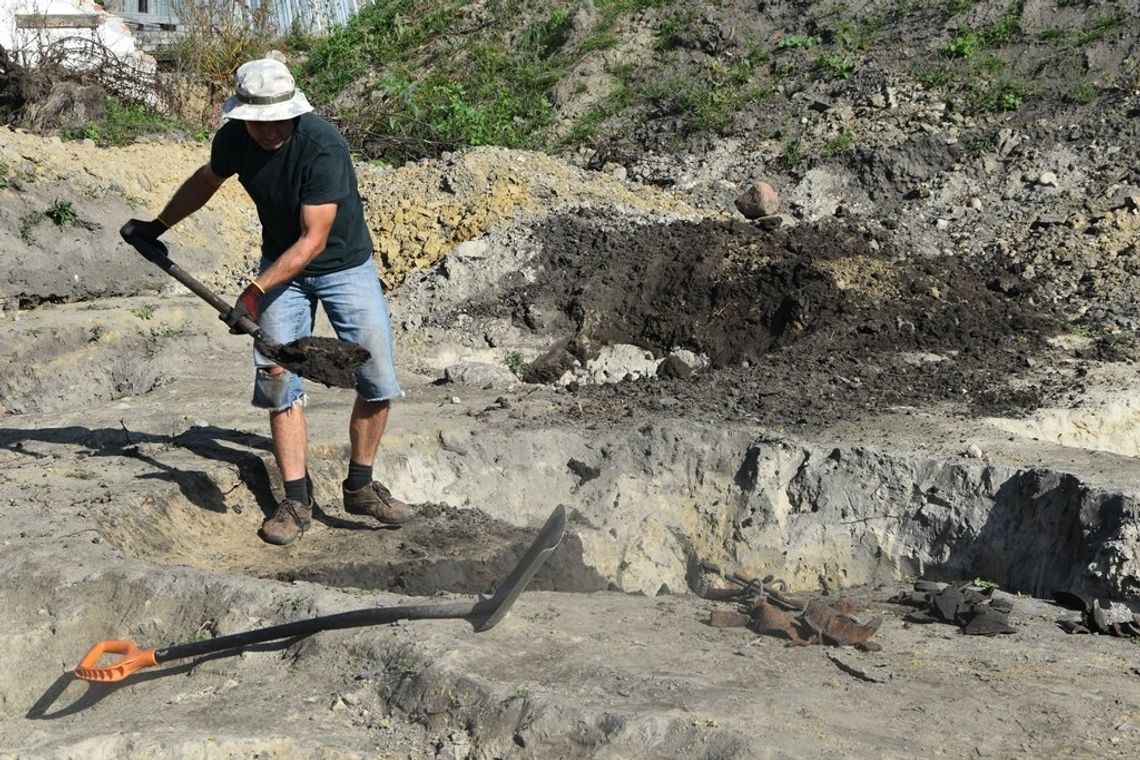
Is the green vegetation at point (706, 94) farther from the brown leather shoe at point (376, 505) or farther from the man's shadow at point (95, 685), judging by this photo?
the man's shadow at point (95, 685)

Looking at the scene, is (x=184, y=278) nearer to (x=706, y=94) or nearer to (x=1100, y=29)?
(x=706, y=94)

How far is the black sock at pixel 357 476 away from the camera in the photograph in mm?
6113

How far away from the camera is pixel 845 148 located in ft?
41.5

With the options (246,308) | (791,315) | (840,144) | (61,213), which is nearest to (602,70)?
(840,144)

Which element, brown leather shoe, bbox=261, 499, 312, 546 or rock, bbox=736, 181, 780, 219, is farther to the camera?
rock, bbox=736, 181, 780, 219

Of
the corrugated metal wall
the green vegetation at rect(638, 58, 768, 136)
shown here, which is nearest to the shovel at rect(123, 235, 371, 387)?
the green vegetation at rect(638, 58, 768, 136)

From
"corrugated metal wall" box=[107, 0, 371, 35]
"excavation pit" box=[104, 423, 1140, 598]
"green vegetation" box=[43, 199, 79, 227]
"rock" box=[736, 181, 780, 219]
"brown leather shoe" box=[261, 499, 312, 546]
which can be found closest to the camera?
"excavation pit" box=[104, 423, 1140, 598]

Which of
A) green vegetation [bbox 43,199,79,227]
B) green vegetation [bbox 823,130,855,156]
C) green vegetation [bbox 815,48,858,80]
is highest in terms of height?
green vegetation [bbox 815,48,858,80]

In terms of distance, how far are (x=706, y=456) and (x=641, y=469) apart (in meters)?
0.35

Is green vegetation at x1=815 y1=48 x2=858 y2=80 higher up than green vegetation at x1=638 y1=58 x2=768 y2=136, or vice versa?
green vegetation at x1=815 y1=48 x2=858 y2=80

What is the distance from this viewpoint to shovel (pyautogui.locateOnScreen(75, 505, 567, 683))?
4363mm

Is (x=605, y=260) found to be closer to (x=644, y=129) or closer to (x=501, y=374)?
(x=501, y=374)

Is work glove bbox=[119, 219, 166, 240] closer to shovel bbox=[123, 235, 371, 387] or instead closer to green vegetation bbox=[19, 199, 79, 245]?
shovel bbox=[123, 235, 371, 387]

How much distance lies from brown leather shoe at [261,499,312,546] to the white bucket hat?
1.81 metres
